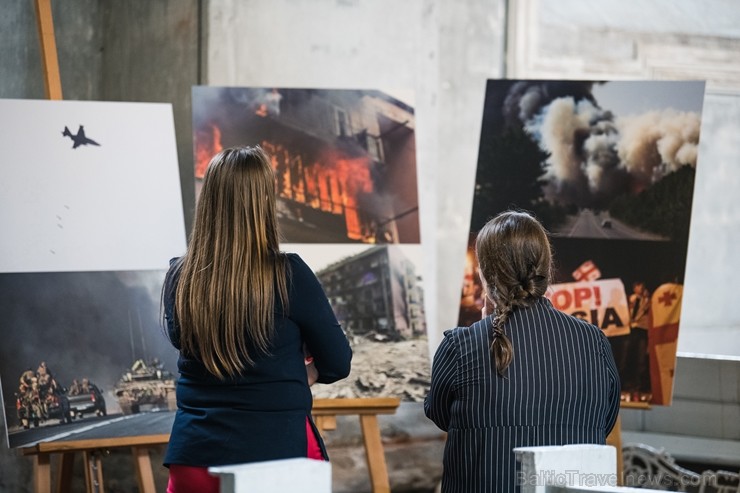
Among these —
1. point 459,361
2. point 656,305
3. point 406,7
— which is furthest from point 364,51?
point 459,361

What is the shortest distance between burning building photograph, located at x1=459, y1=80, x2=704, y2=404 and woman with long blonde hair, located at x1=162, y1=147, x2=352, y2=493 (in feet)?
Result: 5.37

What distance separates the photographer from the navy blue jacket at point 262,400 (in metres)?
1.81

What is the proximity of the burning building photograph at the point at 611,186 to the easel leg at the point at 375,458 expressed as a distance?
0.50 meters

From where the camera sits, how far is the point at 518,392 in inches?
74.6

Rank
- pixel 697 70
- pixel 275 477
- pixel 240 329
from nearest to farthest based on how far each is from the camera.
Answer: pixel 275 477, pixel 240 329, pixel 697 70

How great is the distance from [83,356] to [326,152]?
3.75 ft

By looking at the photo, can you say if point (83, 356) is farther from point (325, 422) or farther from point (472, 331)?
point (472, 331)

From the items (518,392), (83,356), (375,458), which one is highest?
(518,392)

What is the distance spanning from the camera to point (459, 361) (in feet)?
6.36

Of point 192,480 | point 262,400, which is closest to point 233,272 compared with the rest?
point 262,400

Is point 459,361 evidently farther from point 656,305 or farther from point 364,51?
point 364,51

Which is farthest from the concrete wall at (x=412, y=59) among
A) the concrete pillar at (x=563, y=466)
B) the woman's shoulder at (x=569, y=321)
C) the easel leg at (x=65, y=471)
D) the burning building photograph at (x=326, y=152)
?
the concrete pillar at (x=563, y=466)

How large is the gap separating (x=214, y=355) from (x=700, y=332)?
3.87 meters

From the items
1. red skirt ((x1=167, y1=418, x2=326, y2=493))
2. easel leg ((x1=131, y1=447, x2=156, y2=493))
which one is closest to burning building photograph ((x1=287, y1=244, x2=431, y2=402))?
easel leg ((x1=131, y1=447, x2=156, y2=493))
